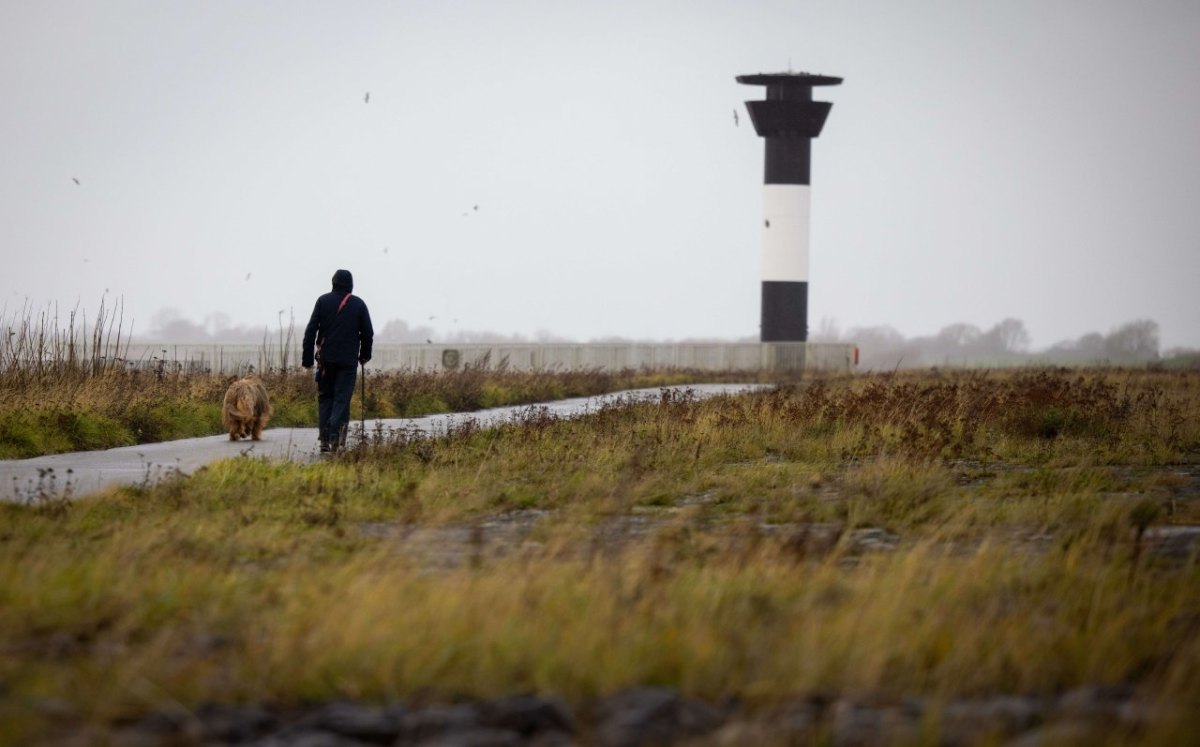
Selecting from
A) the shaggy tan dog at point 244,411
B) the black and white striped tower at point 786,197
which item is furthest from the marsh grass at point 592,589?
the black and white striped tower at point 786,197

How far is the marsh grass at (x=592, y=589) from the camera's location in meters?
7.48

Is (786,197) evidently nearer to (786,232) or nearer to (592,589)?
(786,232)

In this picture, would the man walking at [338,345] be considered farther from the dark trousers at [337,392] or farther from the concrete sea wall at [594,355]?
the concrete sea wall at [594,355]

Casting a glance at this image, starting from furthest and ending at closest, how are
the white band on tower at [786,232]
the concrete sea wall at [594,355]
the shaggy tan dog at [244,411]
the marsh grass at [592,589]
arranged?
the white band on tower at [786,232] → the concrete sea wall at [594,355] → the shaggy tan dog at [244,411] → the marsh grass at [592,589]

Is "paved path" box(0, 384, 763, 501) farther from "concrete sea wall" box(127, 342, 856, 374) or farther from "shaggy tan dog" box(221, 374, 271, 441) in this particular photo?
"concrete sea wall" box(127, 342, 856, 374)

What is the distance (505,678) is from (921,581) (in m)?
3.09

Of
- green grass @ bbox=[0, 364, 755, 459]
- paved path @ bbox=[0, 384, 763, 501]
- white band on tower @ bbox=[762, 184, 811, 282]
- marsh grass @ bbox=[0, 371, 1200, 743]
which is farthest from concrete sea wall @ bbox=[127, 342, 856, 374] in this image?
marsh grass @ bbox=[0, 371, 1200, 743]

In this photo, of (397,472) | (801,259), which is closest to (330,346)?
(397,472)

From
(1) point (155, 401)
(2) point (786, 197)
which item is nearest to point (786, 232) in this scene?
(2) point (786, 197)

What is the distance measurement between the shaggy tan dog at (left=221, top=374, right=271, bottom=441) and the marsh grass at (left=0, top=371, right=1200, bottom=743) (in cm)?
501

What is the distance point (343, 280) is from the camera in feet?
65.7

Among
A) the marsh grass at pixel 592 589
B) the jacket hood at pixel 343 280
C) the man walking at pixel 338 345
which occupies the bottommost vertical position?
the marsh grass at pixel 592 589

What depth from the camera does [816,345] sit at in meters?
65.8

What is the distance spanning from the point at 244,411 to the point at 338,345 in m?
2.75
